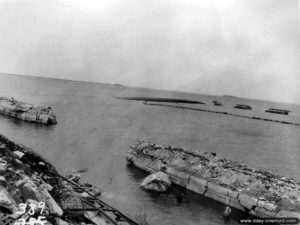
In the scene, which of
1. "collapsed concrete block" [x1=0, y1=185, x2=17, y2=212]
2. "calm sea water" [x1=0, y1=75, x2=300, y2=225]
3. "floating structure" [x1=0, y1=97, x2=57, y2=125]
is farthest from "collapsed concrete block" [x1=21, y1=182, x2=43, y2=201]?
"floating structure" [x1=0, y1=97, x2=57, y2=125]

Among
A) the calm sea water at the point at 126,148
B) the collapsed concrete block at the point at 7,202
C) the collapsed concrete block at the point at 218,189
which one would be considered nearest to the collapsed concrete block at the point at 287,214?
the calm sea water at the point at 126,148

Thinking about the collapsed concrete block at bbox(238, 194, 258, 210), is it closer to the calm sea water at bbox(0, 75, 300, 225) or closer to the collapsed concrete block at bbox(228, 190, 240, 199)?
the collapsed concrete block at bbox(228, 190, 240, 199)

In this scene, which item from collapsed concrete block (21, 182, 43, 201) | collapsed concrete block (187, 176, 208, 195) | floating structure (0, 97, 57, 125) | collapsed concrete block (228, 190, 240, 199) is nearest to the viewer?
collapsed concrete block (21, 182, 43, 201)

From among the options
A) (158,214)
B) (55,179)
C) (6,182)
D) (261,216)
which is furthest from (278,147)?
(6,182)

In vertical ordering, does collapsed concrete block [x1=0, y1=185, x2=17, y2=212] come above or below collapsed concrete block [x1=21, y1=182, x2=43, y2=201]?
above

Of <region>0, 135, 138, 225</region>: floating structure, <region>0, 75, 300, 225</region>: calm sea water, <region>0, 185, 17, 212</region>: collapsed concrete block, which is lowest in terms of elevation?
<region>0, 75, 300, 225</region>: calm sea water

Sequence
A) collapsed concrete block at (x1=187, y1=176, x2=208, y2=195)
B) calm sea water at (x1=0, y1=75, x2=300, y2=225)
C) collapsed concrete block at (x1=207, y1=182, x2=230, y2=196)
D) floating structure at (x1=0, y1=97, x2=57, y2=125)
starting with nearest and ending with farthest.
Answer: calm sea water at (x1=0, y1=75, x2=300, y2=225) → collapsed concrete block at (x1=207, y1=182, x2=230, y2=196) → collapsed concrete block at (x1=187, y1=176, x2=208, y2=195) → floating structure at (x1=0, y1=97, x2=57, y2=125)
